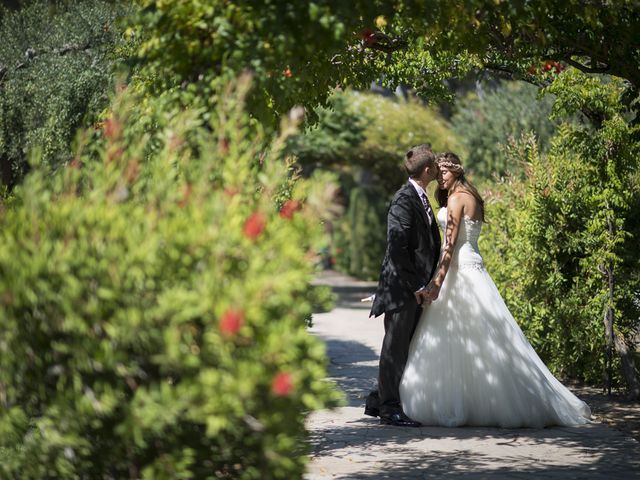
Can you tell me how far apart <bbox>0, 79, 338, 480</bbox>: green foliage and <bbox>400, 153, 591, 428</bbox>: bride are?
3.80m

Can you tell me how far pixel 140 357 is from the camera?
11.3 feet

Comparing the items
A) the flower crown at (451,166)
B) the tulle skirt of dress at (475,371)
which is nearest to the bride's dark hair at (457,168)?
the flower crown at (451,166)

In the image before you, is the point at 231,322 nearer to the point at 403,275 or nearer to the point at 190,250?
the point at 190,250

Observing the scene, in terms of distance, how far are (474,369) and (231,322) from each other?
4.59 metres

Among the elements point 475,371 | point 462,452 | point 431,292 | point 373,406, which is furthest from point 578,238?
point 462,452

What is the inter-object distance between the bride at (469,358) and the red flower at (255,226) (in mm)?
4301

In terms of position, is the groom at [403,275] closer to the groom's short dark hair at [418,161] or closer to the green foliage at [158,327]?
the groom's short dark hair at [418,161]

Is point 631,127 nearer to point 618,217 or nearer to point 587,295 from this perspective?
point 618,217

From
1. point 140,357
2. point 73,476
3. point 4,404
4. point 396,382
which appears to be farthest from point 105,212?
point 396,382

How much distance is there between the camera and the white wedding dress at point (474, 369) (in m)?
7.31

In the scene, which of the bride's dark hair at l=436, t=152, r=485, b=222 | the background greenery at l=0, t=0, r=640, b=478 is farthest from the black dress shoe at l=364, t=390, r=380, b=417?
the background greenery at l=0, t=0, r=640, b=478

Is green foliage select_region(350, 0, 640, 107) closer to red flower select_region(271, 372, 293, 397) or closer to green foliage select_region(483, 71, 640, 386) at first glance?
green foliage select_region(483, 71, 640, 386)

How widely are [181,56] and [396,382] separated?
3.89 metres

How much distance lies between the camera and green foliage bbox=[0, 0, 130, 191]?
9.77 metres
